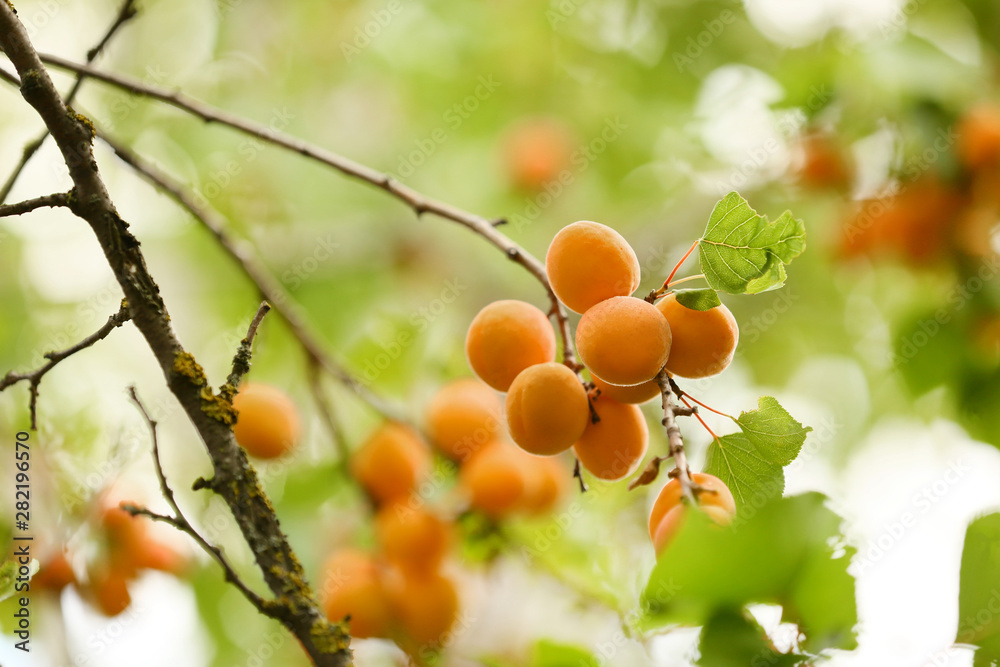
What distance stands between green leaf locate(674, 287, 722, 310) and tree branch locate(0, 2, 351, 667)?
626mm

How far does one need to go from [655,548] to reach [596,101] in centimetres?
295

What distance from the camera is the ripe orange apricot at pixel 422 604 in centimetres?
168

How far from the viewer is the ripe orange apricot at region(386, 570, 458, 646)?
1.68 meters

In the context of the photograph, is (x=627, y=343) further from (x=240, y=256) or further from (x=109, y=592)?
(x=109, y=592)

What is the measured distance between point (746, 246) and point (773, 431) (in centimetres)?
25

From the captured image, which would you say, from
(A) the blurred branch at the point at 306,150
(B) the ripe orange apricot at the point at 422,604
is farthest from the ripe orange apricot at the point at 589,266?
(B) the ripe orange apricot at the point at 422,604

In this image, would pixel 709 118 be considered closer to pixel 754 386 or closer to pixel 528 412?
pixel 754 386

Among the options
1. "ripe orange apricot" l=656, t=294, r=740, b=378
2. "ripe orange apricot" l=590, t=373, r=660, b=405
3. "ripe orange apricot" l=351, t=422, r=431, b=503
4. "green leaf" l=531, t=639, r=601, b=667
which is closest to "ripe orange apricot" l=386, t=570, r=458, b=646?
"ripe orange apricot" l=351, t=422, r=431, b=503

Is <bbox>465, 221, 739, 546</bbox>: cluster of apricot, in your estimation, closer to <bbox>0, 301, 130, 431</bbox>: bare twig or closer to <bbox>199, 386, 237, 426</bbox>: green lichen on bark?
<bbox>199, 386, 237, 426</bbox>: green lichen on bark

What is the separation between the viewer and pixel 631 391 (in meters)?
1.06

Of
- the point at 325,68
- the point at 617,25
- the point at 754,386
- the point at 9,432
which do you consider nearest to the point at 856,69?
the point at 617,25

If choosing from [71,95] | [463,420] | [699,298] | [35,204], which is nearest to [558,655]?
[699,298]

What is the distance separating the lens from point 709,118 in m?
3.04

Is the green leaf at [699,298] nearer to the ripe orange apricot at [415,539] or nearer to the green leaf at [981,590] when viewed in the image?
the green leaf at [981,590]
